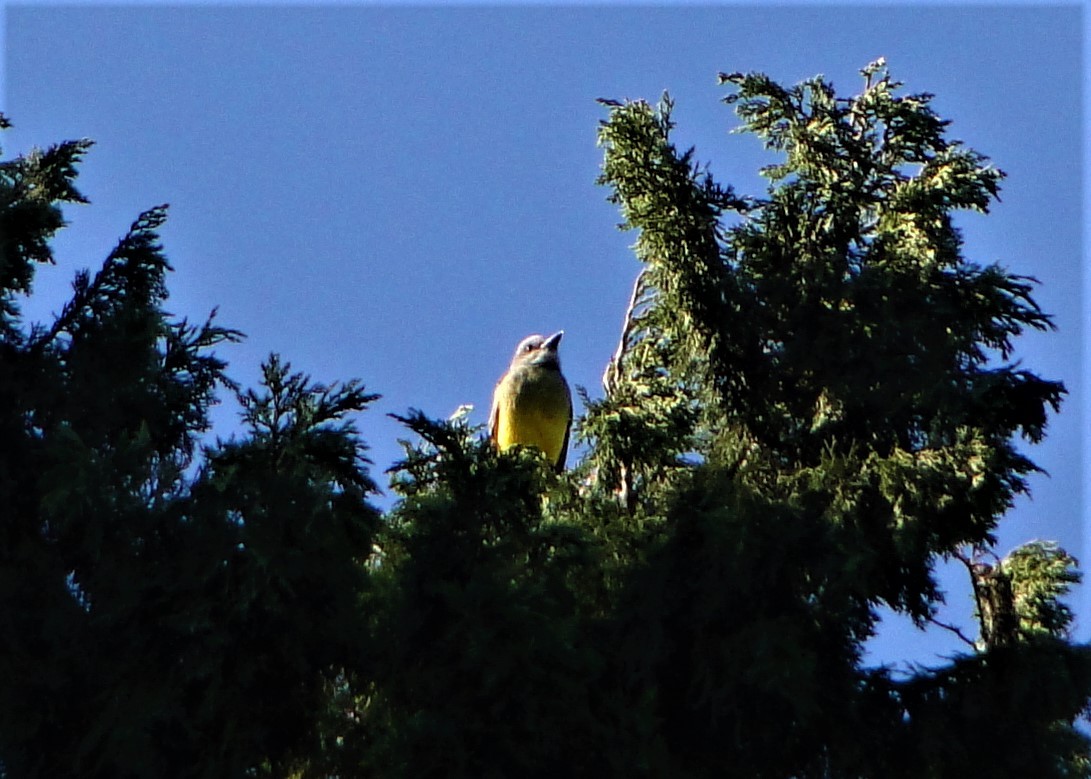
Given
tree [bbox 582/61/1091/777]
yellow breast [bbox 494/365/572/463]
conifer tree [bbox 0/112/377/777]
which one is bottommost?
conifer tree [bbox 0/112/377/777]

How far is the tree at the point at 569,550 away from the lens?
16.5ft

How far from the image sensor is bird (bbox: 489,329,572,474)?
415 inches

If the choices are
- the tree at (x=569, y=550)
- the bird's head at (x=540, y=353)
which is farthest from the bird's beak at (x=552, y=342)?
the tree at (x=569, y=550)

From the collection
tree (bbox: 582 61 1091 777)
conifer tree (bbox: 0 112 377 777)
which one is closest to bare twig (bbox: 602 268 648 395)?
tree (bbox: 582 61 1091 777)

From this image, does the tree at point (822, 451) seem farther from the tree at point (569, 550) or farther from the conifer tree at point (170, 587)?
the conifer tree at point (170, 587)

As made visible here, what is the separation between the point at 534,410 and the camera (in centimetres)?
1055

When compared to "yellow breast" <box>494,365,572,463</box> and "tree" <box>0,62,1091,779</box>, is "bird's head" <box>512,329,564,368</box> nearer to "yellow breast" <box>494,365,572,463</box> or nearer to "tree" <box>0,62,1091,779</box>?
"yellow breast" <box>494,365,572,463</box>

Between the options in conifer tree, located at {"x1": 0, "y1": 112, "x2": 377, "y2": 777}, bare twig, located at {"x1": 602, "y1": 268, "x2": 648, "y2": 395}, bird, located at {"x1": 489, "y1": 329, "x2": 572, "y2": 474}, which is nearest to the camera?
conifer tree, located at {"x1": 0, "y1": 112, "x2": 377, "y2": 777}

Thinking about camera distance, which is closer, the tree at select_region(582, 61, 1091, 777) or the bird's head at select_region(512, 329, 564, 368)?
the tree at select_region(582, 61, 1091, 777)

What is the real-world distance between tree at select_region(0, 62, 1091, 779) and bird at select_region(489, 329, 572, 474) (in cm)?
391

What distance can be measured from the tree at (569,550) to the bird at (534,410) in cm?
391

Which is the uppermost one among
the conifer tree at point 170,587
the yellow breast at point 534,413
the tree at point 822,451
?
the yellow breast at point 534,413

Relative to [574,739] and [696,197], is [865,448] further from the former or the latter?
[574,739]

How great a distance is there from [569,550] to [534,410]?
16.4 ft
